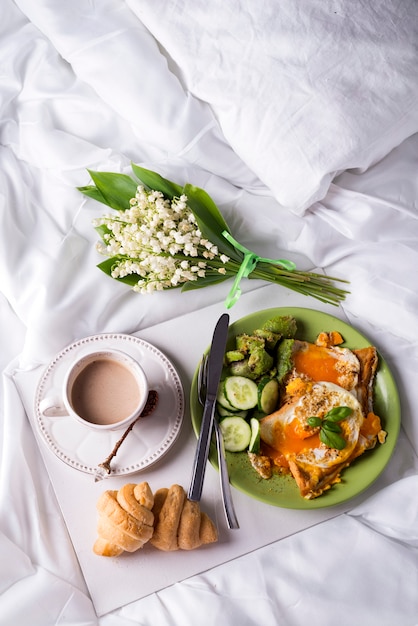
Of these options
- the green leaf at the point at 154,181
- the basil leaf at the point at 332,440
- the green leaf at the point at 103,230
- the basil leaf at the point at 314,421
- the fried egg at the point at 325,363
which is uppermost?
the green leaf at the point at 154,181

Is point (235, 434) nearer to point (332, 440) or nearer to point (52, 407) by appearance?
point (332, 440)

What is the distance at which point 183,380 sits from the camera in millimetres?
1876

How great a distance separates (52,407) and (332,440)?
2.14ft

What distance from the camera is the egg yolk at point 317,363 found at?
182cm

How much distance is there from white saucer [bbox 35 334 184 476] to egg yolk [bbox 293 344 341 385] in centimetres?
31

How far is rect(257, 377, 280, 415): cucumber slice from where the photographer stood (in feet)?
5.76

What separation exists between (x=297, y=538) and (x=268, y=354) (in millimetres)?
453

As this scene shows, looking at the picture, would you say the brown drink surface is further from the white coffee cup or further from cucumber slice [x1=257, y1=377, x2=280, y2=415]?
cucumber slice [x1=257, y1=377, x2=280, y2=415]

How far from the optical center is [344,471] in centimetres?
174

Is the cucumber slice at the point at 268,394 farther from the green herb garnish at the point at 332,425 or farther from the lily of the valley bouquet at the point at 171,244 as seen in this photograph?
the lily of the valley bouquet at the point at 171,244

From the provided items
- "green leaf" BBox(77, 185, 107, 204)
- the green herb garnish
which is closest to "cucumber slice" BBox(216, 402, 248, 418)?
the green herb garnish

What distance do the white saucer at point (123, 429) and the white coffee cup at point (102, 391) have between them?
57 mm

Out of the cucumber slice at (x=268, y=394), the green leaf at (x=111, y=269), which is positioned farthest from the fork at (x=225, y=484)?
the green leaf at (x=111, y=269)

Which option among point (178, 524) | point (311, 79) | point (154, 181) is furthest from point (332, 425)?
point (311, 79)
